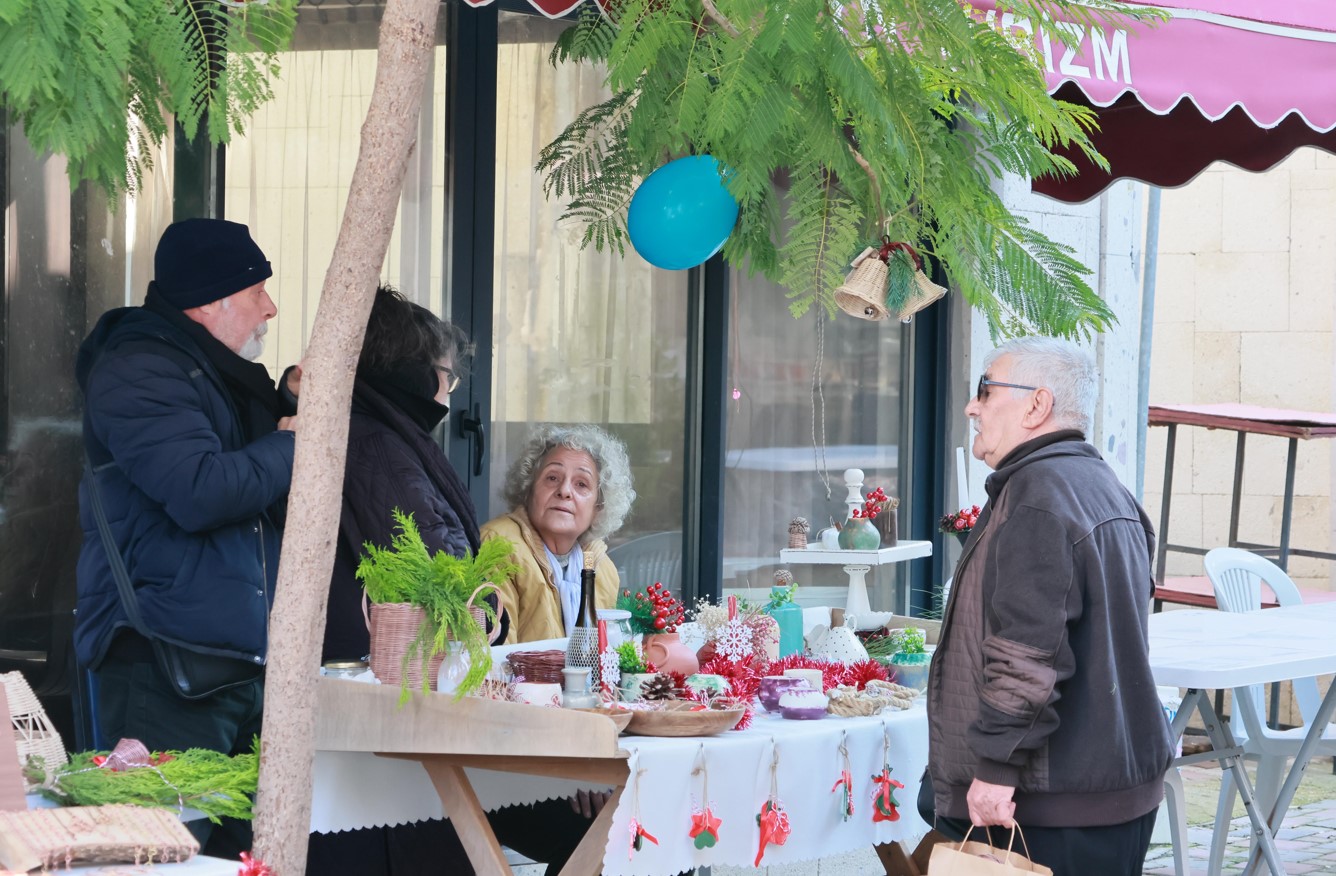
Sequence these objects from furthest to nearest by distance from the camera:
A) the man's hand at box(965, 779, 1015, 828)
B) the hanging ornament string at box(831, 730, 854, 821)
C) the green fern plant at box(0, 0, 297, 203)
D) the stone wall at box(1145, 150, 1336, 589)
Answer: the stone wall at box(1145, 150, 1336, 589), the hanging ornament string at box(831, 730, 854, 821), the man's hand at box(965, 779, 1015, 828), the green fern plant at box(0, 0, 297, 203)

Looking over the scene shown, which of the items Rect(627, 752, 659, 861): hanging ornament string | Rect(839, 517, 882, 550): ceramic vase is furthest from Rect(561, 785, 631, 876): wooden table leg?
Rect(839, 517, 882, 550): ceramic vase

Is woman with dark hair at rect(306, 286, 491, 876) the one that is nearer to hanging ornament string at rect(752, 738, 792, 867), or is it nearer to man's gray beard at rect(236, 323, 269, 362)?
man's gray beard at rect(236, 323, 269, 362)

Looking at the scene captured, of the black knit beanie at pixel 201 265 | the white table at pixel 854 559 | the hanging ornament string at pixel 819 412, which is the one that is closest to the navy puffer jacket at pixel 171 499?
the black knit beanie at pixel 201 265

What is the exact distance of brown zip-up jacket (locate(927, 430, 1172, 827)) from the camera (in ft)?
10.3

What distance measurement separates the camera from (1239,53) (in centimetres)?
479

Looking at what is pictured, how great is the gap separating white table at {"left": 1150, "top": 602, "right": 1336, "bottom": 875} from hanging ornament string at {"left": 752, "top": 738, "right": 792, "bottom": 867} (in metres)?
1.17

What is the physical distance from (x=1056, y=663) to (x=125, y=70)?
202cm

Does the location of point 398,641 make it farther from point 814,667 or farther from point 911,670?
point 911,670

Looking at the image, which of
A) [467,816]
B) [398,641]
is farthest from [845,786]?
[398,641]

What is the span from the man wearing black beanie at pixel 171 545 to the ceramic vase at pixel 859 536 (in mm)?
1814

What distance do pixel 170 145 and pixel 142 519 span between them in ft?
4.99

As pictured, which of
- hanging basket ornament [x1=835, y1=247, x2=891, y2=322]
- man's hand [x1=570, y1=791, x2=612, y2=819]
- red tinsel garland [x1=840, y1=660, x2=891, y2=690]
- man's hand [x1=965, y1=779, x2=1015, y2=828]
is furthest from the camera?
man's hand [x1=570, y1=791, x2=612, y2=819]

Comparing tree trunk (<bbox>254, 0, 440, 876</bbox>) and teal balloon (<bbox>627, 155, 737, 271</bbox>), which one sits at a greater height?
teal balloon (<bbox>627, 155, 737, 271</bbox>)

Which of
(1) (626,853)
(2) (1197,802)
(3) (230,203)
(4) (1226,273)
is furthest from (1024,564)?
(4) (1226,273)
